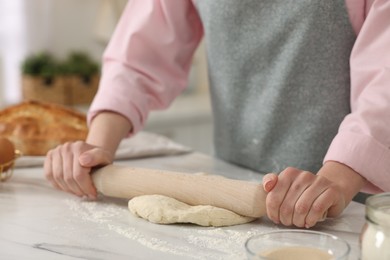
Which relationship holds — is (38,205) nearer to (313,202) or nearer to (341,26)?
(313,202)

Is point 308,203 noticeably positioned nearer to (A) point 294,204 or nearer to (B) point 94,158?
(A) point 294,204

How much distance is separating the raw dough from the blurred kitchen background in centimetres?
142

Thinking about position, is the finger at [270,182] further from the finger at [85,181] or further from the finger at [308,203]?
the finger at [85,181]

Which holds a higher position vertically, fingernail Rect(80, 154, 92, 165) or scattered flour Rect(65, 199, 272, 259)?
fingernail Rect(80, 154, 92, 165)

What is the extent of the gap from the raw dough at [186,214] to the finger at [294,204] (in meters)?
0.06

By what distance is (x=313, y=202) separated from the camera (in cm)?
87

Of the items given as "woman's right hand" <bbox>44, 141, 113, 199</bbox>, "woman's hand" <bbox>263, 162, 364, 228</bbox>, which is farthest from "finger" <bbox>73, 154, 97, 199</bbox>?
"woman's hand" <bbox>263, 162, 364, 228</bbox>

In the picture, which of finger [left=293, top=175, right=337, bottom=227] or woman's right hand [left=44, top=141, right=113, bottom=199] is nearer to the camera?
finger [left=293, top=175, right=337, bottom=227]

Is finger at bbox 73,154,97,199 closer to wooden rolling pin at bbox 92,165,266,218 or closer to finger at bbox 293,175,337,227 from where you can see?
wooden rolling pin at bbox 92,165,266,218

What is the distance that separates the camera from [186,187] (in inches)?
37.4

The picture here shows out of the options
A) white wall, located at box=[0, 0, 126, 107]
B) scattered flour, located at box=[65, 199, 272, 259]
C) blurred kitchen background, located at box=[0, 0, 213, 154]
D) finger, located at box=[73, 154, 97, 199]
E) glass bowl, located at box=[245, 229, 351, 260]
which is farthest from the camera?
white wall, located at box=[0, 0, 126, 107]

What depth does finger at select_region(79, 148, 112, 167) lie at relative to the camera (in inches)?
41.3

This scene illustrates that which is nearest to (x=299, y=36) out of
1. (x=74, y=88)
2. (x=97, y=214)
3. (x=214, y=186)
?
(x=214, y=186)

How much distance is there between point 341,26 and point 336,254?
0.43m
